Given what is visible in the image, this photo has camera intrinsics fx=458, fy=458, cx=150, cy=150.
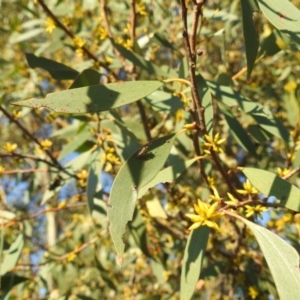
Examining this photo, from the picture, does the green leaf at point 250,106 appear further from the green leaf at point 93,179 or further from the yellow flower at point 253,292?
the yellow flower at point 253,292

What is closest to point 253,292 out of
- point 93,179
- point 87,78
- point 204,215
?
point 93,179

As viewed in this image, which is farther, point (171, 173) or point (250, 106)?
point (250, 106)

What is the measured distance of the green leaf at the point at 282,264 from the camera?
0.75m

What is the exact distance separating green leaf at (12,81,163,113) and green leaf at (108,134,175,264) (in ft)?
0.36

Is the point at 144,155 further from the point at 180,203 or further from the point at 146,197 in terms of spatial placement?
the point at 180,203

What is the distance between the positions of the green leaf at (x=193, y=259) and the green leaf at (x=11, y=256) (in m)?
0.72

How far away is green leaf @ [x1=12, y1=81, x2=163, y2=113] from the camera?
760 millimetres

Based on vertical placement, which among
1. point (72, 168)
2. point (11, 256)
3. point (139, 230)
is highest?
point (72, 168)

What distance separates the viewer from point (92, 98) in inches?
31.7

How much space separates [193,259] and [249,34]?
0.47 meters

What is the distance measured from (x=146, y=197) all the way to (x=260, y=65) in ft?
4.64

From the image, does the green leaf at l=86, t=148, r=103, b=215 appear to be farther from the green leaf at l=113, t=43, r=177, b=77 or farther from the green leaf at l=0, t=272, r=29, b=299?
the green leaf at l=0, t=272, r=29, b=299

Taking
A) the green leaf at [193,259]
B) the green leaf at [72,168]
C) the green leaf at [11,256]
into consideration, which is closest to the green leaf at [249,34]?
the green leaf at [193,259]

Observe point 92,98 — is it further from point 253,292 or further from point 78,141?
point 253,292
